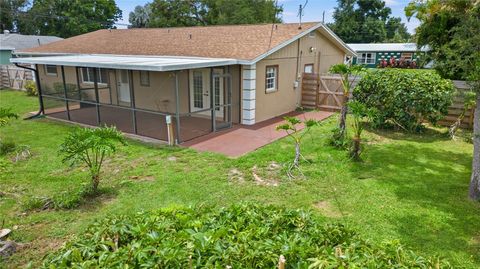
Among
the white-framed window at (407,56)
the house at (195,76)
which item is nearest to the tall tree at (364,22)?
the white-framed window at (407,56)

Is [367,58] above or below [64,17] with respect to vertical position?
below

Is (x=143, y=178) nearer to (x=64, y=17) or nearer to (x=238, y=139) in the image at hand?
(x=238, y=139)

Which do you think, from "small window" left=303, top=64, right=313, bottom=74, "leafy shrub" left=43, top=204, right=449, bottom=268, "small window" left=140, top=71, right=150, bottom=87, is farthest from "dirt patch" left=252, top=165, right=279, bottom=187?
"small window" left=303, top=64, right=313, bottom=74

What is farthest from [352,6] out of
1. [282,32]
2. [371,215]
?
[371,215]

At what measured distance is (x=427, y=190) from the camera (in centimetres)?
641

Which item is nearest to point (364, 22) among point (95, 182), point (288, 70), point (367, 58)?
point (367, 58)

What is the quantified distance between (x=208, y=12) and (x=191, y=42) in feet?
97.2

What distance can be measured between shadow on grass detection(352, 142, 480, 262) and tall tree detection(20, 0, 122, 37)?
4575 cm

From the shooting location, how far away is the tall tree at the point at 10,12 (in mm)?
45838

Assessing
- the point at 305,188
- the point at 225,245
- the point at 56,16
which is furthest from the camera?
the point at 56,16

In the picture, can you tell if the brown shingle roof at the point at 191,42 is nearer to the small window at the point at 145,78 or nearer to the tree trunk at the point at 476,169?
the small window at the point at 145,78

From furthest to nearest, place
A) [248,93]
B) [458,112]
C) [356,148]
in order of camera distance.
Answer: [248,93] < [458,112] < [356,148]

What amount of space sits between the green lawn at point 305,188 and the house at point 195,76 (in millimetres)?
2393

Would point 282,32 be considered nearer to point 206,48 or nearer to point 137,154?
point 206,48
